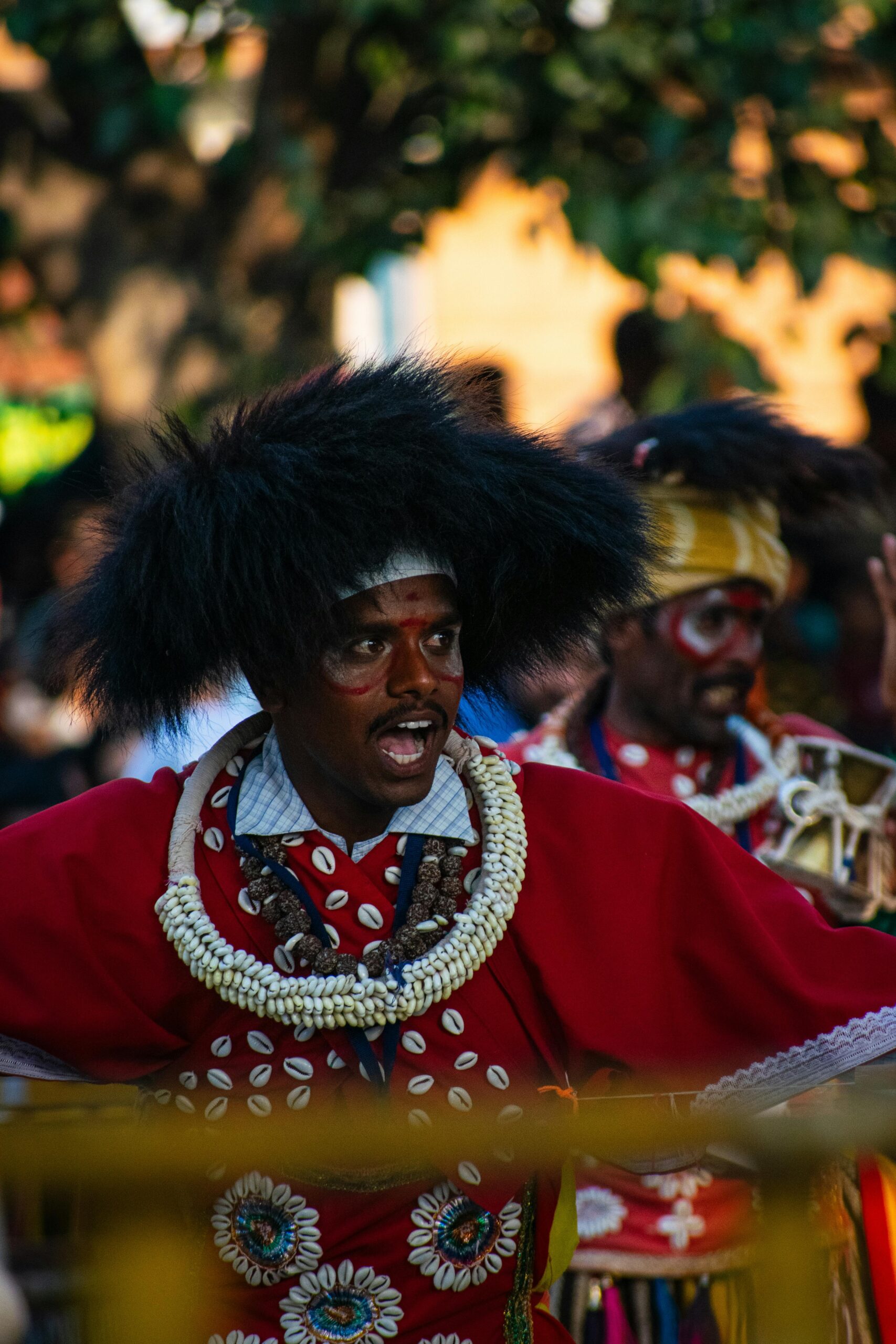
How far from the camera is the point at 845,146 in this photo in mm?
8547

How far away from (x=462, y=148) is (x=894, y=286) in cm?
147

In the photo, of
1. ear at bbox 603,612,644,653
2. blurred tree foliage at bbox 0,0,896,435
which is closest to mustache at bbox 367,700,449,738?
ear at bbox 603,612,644,653

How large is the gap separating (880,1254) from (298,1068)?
102cm

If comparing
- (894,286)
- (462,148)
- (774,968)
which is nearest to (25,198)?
(462,148)

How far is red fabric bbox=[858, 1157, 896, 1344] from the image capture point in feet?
8.29

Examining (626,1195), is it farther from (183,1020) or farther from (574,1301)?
(183,1020)

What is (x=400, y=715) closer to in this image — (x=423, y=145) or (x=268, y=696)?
(x=268, y=696)

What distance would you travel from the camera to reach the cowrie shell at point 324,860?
235 centimetres

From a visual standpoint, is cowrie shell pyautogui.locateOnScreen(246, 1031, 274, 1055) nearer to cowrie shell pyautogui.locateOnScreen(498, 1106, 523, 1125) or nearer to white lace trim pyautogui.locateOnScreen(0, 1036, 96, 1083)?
white lace trim pyautogui.locateOnScreen(0, 1036, 96, 1083)

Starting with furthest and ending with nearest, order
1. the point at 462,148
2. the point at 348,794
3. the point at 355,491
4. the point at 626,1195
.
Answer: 1. the point at 462,148
2. the point at 626,1195
3. the point at 348,794
4. the point at 355,491

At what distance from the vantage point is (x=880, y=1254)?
8.73 feet

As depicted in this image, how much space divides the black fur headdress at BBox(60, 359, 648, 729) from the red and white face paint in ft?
2.97

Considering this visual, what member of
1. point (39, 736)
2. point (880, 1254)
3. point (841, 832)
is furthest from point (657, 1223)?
point (39, 736)

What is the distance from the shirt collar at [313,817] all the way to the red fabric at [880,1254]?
2.54 ft
